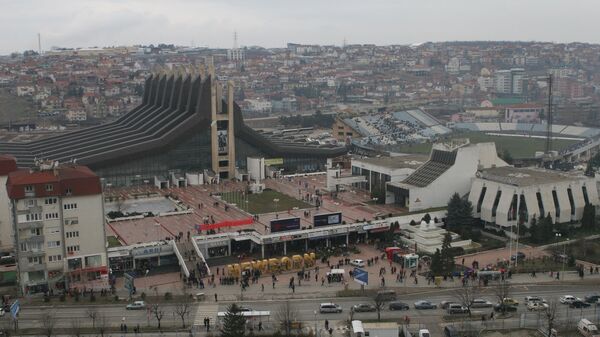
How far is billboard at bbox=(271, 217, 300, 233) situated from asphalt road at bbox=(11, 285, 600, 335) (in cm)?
788

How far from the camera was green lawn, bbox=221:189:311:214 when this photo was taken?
43344 mm

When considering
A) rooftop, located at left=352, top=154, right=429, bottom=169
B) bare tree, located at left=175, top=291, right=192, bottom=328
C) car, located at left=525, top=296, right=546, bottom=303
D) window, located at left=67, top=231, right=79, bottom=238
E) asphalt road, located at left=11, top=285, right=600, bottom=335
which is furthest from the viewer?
rooftop, located at left=352, top=154, right=429, bottom=169

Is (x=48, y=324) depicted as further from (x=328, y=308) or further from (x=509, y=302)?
(x=509, y=302)

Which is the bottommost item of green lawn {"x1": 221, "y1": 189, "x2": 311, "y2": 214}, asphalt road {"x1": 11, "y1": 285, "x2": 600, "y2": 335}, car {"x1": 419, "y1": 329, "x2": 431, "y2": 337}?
asphalt road {"x1": 11, "y1": 285, "x2": 600, "y2": 335}

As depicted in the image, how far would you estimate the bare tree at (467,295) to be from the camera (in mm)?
26272

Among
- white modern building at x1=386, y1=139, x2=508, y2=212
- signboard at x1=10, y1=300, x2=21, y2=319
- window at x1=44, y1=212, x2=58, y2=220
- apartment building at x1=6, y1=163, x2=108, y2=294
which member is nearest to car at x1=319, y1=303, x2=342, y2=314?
apartment building at x1=6, y1=163, x2=108, y2=294

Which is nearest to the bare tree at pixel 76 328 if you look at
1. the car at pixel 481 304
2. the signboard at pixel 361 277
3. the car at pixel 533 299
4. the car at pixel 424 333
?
the signboard at pixel 361 277

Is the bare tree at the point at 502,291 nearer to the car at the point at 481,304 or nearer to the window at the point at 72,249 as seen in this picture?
the car at the point at 481,304

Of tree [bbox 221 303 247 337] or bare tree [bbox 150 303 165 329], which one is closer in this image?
tree [bbox 221 303 247 337]

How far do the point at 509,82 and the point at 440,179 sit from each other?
107224mm

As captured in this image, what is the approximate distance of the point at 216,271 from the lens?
3259 cm

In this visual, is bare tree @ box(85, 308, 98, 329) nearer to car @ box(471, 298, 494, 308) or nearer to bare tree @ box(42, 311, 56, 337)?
bare tree @ box(42, 311, 56, 337)

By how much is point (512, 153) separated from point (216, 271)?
4791cm

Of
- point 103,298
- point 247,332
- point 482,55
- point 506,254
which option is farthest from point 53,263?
point 482,55
